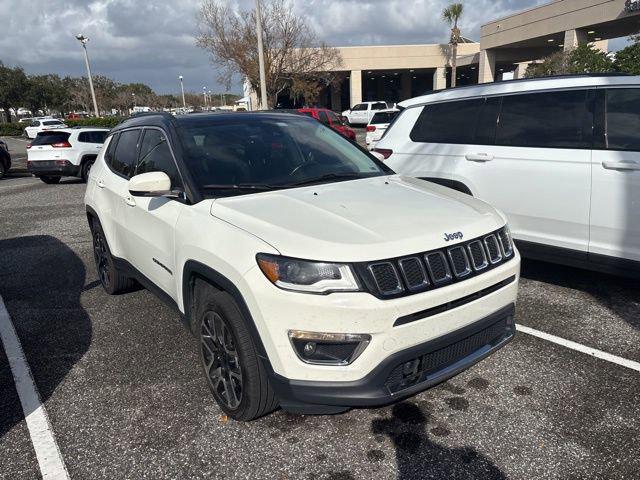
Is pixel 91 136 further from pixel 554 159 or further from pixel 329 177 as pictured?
pixel 554 159

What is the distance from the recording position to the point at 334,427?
2846 mm

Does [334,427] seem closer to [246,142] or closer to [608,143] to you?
[246,142]

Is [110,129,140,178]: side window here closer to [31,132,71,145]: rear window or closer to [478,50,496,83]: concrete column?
[31,132,71,145]: rear window

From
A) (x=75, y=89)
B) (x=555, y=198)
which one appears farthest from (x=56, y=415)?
(x=75, y=89)

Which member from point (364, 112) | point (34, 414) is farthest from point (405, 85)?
point (34, 414)

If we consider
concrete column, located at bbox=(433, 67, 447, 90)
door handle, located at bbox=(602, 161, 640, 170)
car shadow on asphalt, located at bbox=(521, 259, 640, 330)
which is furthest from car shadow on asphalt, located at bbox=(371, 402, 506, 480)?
concrete column, located at bbox=(433, 67, 447, 90)

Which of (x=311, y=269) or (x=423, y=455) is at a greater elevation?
(x=311, y=269)

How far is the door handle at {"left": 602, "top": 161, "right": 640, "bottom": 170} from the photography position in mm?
3838

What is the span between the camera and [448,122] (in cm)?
525

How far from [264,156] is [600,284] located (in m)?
3.55

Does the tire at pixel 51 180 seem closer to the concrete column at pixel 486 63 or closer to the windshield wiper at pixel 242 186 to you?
the windshield wiper at pixel 242 186

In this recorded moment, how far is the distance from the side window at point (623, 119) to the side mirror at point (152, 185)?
137 inches

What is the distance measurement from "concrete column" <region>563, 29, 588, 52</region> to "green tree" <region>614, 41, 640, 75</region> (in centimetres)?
961

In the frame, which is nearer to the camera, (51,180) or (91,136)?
(91,136)
